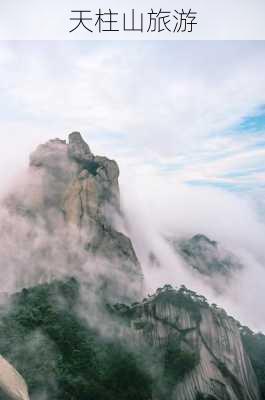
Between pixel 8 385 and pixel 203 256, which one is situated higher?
pixel 203 256

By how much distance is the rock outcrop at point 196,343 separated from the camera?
21547 mm

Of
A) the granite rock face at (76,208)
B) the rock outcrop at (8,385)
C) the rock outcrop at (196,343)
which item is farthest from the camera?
the granite rock face at (76,208)

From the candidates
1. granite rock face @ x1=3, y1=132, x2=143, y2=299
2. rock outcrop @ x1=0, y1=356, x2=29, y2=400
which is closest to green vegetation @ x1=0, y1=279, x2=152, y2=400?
granite rock face @ x1=3, y1=132, x2=143, y2=299

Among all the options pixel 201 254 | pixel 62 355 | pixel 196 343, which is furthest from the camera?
pixel 201 254

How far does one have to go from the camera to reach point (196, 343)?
2328cm

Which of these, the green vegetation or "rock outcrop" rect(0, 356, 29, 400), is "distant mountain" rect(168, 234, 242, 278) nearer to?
the green vegetation

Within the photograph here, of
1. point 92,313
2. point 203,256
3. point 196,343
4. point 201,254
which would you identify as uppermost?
point 201,254

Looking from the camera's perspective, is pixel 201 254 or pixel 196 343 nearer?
pixel 196 343

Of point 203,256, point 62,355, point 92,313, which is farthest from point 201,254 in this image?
point 62,355

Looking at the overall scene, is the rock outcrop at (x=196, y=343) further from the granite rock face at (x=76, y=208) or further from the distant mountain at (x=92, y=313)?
the granite rock face at (x=76, y=208)

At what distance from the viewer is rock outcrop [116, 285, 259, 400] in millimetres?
21547

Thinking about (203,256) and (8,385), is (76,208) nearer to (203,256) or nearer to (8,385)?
(8,385)

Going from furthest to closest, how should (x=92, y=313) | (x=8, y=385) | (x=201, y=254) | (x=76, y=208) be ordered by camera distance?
1. (x=201, y=254)
2. (x=76, y=208)
3. (x=92, y=313)
4. (x=8, y=385)

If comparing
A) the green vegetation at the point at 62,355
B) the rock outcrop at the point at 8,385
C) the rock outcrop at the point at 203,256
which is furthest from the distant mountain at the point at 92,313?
the rock outcrop at the point at 203,256
